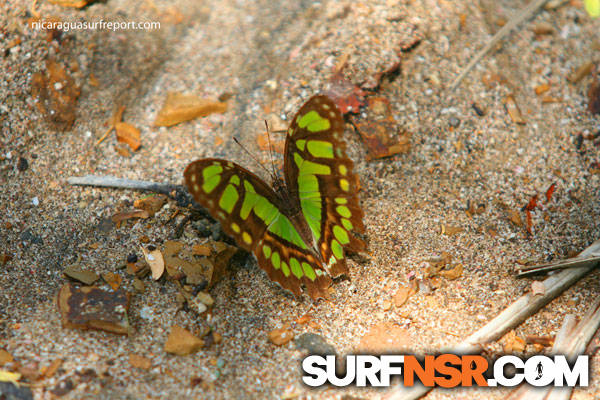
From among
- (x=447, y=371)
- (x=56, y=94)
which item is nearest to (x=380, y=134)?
(x=447, y=371)

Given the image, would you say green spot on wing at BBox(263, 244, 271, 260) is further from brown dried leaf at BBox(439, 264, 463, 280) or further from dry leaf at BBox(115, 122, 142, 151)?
dry leaf at BBox(115, 122, 142, 151)

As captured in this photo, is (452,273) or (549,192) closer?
(452,273)

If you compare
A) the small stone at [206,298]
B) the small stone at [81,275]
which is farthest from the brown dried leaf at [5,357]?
the small stone at [206,298]

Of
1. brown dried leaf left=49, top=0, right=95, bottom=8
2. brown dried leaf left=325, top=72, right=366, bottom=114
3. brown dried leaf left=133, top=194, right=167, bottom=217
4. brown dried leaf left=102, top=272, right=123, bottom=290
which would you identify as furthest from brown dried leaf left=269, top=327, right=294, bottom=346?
brown dried leaf left=49, top=0, right=95, bottom=8

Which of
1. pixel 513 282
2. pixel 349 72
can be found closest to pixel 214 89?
pixel 349 72

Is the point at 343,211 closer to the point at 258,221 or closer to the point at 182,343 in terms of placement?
the point at 258,221

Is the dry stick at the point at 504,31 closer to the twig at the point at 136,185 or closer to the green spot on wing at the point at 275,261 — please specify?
the green spot on wing at the point at 275,261

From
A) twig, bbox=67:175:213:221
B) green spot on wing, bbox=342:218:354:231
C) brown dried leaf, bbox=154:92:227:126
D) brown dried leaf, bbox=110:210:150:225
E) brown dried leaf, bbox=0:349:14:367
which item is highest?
brown dried leaf, bbox=154:92:227:126

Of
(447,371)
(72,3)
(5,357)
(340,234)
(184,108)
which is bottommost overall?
(447,371)
